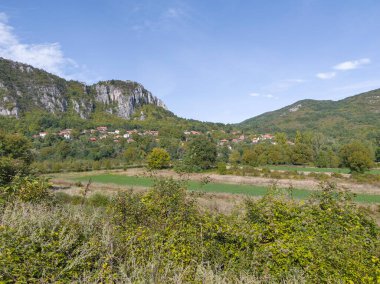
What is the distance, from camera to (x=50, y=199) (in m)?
15.0

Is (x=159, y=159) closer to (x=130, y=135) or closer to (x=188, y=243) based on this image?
(x=188, y=243)

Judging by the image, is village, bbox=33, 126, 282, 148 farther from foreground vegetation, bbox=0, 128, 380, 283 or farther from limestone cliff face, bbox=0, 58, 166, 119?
foreground vegetation, bbox=0, 128, 380, 283

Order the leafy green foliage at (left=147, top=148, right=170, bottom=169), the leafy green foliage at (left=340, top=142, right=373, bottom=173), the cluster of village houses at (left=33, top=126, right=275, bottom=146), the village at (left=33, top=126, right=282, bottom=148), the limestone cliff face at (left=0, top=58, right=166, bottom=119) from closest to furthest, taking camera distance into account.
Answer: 1. the leafy green foliage at (left=340, top=142, right=373, bottom=173)
2. the leafy green foliage at (left=147, top=148, right=170, bottom=169)
3. the village at (left=33, top=126, right=282, bottom=148)
4. the cluster of village houses at (left=33, top=126, right=275, bottom=146)
5. the limestone cliff face at (left=0, top=58, right=166, bottom=119)

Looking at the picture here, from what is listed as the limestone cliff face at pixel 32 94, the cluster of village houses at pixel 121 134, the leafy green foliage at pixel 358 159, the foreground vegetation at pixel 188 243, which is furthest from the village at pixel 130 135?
the foreground vegetation at pixel 188 243

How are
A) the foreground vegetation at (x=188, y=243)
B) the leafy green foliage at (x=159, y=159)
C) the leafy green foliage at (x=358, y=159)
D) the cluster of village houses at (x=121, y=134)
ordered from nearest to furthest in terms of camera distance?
the foreground vegetation at (x=188, y=243) → the leafy green foliage at (x=358, y=159) → the leafy green foliage at (x=159, y=159) → the cluster of village houses at (x=121, y=134)

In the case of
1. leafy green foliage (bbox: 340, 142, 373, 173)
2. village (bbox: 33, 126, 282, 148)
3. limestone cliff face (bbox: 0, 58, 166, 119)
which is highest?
limestone cliff face (bbox: 0, 58, 166, 119)

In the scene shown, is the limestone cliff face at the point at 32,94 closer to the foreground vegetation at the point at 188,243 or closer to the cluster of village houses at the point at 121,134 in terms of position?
the cluster of village houses at the point at 121,134

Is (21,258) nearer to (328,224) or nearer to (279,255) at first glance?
(279,255)

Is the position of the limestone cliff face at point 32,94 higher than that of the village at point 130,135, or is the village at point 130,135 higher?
the limestone cliff face at point 32,94

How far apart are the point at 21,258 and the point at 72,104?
201212 mm

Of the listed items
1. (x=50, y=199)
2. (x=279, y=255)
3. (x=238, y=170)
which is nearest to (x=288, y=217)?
(x=279, y=255)

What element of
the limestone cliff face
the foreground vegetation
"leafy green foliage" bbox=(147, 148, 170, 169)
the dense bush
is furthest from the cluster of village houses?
the dense bush

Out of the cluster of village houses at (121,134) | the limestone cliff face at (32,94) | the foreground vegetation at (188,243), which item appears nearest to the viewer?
the foreground vegetation at (188,243)

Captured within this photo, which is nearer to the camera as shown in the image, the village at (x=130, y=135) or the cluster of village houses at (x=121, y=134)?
the village at (x=130, y=135)
